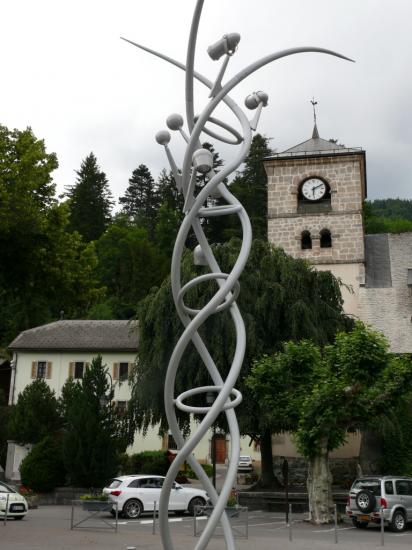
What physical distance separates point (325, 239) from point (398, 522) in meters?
21.8

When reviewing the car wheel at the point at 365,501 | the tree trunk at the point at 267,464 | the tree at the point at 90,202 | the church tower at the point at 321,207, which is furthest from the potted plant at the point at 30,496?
the tree at the point at 90,202

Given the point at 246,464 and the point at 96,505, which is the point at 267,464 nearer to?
the point at 96,505

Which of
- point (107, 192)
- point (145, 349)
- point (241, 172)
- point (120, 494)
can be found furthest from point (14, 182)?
point (107, 192)

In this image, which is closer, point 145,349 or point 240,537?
point 240,537

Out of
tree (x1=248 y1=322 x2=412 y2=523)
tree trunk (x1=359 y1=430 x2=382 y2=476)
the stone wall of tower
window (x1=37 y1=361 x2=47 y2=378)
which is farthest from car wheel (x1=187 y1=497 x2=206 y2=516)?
window (x1=37 y1=361 x2=47 y2=378)

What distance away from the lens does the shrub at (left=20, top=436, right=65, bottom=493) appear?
26.7 m

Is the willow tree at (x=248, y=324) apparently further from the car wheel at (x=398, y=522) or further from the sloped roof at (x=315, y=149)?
the sloped roof at (x=315, y=149)

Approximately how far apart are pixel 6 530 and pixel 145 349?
32.9 feet

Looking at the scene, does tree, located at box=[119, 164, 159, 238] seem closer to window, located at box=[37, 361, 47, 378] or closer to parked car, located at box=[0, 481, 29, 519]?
window, located at box=[37, 361, 47, 378]

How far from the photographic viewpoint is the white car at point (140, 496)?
2028 cm

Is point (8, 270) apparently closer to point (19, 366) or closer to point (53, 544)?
point (53, 544)

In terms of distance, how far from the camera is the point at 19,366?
143 feet

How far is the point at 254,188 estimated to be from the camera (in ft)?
212

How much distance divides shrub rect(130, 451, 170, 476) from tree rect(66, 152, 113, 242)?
115 feet
